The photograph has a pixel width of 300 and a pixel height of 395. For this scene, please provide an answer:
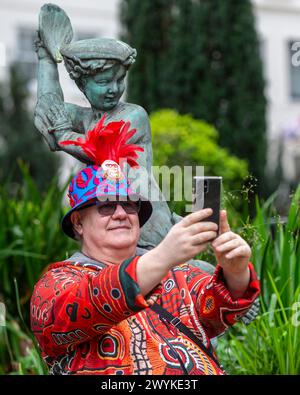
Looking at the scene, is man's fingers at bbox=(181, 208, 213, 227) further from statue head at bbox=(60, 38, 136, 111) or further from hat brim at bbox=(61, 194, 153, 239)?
statue head at bbox=(60, 38, 136, 111)

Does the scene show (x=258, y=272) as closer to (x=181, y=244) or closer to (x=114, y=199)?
(x=114, y=199)

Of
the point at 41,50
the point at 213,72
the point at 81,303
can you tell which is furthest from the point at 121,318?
the point at 213,72

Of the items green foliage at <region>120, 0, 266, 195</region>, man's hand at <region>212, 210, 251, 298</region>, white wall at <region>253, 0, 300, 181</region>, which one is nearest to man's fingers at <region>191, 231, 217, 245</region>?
man's hand at <region>212, 210, 251, 298</region>

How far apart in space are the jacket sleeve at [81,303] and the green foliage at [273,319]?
3.66ft

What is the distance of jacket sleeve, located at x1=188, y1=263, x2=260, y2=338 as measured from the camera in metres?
2.57

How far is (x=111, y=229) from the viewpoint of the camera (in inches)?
103

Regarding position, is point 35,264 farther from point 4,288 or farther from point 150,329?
point 150,329

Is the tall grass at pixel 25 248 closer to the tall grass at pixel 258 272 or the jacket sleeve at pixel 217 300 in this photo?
the tall grass at pixel 258 272

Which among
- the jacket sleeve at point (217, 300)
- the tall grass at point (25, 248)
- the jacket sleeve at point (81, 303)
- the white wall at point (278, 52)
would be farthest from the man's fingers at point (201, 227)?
the white wall at point (278, 52)

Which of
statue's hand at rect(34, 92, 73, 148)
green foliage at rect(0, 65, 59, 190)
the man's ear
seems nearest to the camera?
the man's ear

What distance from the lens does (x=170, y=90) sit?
11219mm

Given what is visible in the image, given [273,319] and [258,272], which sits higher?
[258,272]

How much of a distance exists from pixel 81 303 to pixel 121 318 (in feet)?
0.44

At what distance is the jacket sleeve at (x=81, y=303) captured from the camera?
2.23 metres
